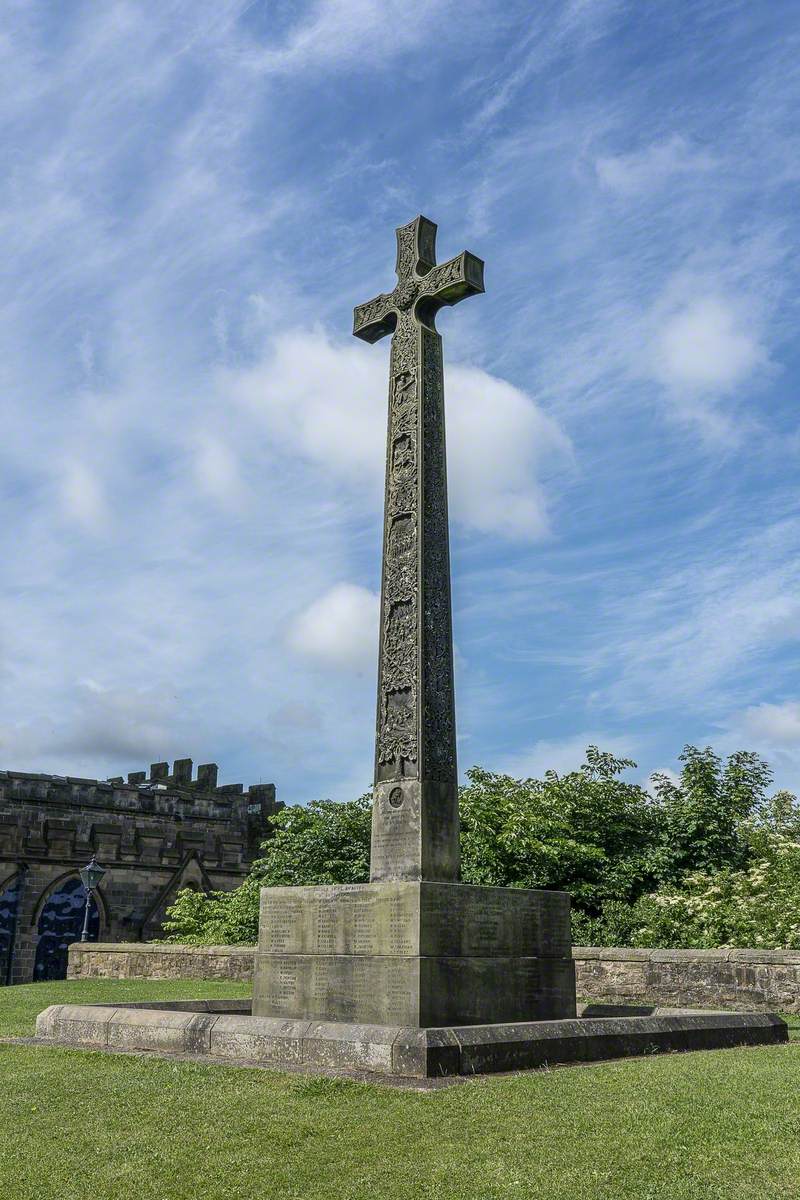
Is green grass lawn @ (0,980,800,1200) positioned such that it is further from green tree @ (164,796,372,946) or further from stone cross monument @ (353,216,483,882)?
green tree @ (164,796,372,946)

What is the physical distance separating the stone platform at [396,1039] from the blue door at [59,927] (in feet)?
77.2

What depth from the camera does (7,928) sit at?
31312mm

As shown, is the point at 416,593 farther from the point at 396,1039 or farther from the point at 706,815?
the point at 706,815

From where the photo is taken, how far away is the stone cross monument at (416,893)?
28.9ft

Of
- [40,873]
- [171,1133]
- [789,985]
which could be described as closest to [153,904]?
[40,873]

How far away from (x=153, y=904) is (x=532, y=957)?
83.8ft

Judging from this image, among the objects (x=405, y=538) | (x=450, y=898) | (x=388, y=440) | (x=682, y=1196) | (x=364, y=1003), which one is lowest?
(x=682, y=1196)

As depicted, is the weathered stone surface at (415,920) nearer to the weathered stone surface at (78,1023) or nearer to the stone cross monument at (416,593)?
the stone cross monument at (416,593)

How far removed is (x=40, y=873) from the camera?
31906 millimetres

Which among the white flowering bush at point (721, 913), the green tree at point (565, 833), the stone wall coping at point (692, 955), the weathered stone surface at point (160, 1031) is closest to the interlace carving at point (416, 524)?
the weathered stone surface at point (160, 1031)

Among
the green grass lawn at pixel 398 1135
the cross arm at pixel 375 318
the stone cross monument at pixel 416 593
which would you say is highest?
the cross arm at pixel 375 318

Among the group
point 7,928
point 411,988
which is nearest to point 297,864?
point 7,928

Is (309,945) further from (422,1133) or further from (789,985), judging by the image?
(789,985)

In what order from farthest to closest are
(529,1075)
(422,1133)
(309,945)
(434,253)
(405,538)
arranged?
(434,253) → (405,538) → (309,945) → (529,1075) → (422,1133)
